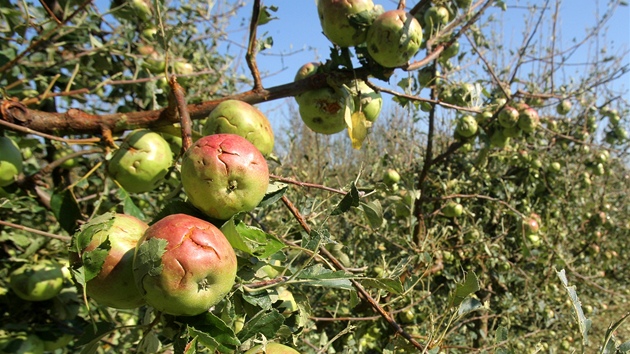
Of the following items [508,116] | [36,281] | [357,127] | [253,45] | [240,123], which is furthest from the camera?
[508,116]

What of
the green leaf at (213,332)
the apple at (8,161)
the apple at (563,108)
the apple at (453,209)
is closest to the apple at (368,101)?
the green leaf at (213,332)

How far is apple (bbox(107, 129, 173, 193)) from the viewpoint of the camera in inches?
43.9

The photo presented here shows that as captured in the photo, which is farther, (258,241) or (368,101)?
(368,101)

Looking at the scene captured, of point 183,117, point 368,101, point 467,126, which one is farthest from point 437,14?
point 183,117

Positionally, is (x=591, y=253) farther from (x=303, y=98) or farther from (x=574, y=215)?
(x=303, y=98)

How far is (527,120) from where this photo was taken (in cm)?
257

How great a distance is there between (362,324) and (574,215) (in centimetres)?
314

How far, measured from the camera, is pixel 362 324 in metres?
2.19

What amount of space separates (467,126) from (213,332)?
2.23 metres

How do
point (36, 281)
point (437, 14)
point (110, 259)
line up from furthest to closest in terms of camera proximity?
1. point (437, 14)
2. point (36, 281)
3. point (110, 259)

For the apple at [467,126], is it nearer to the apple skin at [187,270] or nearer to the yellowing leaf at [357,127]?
the yellowing leaf at [357,127]

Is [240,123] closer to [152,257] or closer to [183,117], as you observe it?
[183,117]

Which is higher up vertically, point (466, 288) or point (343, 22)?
point (343, 22)

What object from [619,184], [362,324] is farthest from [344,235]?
[619,184]
